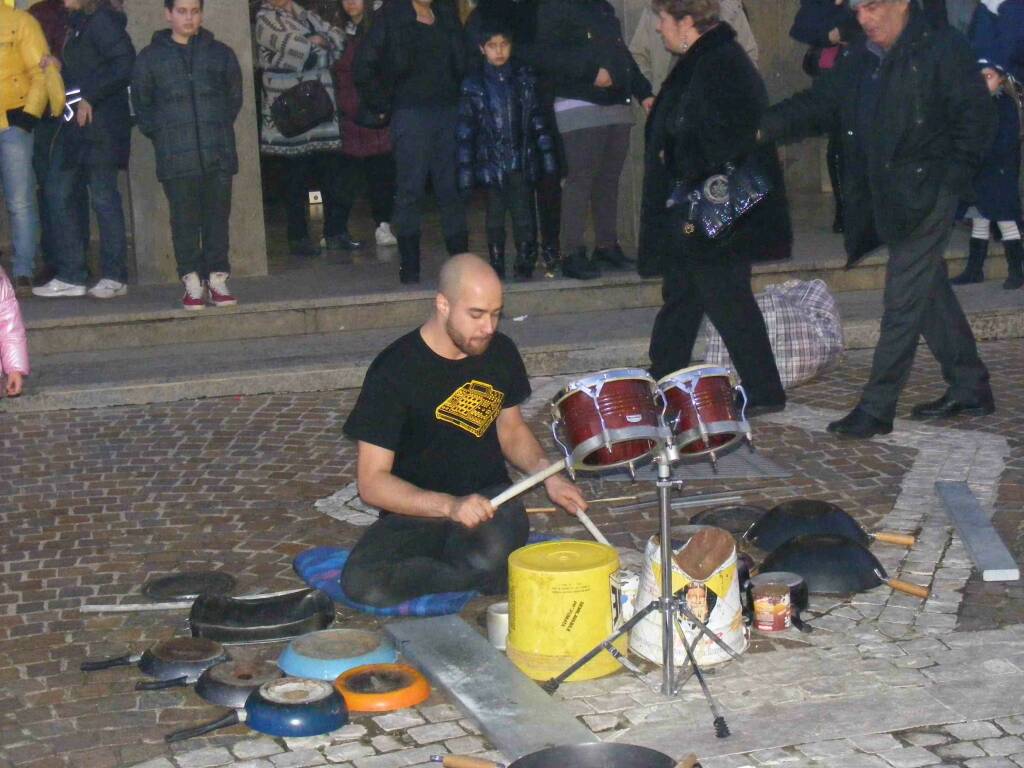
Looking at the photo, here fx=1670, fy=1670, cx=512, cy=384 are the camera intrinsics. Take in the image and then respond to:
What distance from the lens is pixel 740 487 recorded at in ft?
23.2

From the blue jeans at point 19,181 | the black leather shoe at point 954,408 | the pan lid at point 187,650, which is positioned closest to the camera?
the pan lid at point 187,650

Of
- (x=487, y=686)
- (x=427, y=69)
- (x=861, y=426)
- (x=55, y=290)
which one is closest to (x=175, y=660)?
(x=487, y=686)

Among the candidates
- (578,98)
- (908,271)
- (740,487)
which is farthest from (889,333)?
(578,98)

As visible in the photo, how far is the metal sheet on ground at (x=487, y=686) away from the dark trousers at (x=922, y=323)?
297cm

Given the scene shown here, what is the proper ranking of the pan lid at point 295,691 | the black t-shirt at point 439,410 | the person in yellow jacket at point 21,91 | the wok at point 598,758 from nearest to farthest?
the wok at point 598,758 → the pan lid at point 295,691 → the black t-shirt at point 439,410 → the person in yellow jacket at point 21,91

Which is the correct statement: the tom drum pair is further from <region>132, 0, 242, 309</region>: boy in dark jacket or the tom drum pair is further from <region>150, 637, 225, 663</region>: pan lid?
<region>132, 0, 242, 309</region>: boy in dark jacket

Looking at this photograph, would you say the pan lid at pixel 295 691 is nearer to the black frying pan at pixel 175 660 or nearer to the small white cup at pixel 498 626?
the black frying pan at pixel 175 660

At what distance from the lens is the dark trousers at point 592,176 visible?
10109 millimetres

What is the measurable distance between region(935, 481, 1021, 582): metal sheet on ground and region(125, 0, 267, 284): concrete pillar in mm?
5415

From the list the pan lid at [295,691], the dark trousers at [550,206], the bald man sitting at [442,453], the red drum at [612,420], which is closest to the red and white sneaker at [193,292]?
the dark trousers at [550,206]

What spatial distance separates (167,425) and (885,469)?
3557 mm

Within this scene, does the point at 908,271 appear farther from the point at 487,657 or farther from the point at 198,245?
the point at 198,245

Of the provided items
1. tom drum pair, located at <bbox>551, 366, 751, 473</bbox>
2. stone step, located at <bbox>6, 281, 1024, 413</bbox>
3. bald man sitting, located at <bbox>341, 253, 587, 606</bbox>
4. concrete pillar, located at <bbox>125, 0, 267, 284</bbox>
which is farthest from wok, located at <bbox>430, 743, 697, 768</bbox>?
concrete pillar, located at <bbox>125, 0, 267, 284</bbox>

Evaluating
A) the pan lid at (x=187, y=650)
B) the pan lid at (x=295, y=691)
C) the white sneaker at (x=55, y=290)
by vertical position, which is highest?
the white sneaker at (x=55, y=290)
